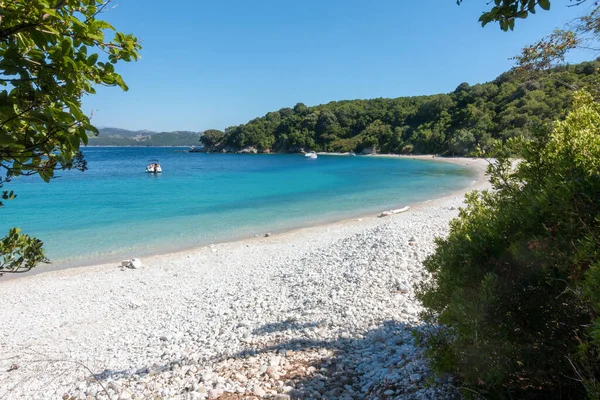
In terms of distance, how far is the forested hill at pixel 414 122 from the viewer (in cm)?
5875

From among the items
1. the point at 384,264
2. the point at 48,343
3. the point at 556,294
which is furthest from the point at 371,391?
the point at 48,343

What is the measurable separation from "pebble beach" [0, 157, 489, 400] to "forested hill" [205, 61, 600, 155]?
35451 mm

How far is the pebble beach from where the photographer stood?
15.0 feet

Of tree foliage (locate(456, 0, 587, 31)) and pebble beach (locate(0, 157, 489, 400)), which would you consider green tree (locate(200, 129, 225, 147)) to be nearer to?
pebble beach (locate(0, 157, 489, 400))

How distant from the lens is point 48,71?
1753mm

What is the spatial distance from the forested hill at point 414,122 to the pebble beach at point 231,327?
3545 centimetres

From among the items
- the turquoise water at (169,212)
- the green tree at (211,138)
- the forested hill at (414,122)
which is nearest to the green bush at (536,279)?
the turquoise water at (169,212)

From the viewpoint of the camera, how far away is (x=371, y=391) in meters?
4.11

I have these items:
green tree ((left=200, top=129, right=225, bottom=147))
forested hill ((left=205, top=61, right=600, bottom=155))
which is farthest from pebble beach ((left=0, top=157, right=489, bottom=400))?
green tree ((left=200, top=129, right=225, bottom=147))

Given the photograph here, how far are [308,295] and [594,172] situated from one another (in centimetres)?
656

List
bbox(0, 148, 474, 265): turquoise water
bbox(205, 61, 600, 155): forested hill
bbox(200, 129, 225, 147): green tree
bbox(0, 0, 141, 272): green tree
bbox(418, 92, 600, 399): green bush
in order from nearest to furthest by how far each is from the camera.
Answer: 1. bbox(0, 0, 141, 272): green tree
2. bbox(418, 92, 600, 399): green bush
3. bbox(0, 148, 474, 265): turquoise water
4. bbox(205, 61, 600, 155): forested hill
5. bbox(200, 129, 225, 147): green tree

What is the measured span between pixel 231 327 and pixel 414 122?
106057 millimetres

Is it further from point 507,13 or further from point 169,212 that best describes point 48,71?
point 169,212

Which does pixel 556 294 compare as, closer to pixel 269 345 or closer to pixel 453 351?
pixel 453 351
